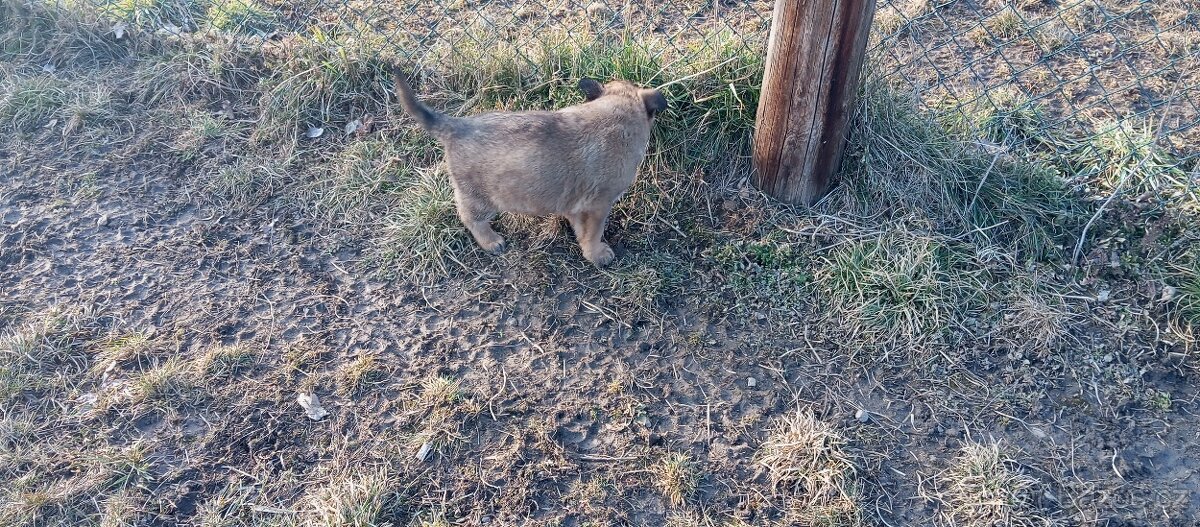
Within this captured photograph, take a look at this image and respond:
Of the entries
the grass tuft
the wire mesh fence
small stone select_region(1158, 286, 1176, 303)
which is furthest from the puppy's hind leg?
small stone select_region(1158, 286, 1176, 303)

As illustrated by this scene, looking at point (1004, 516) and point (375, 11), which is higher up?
point (375, 11)

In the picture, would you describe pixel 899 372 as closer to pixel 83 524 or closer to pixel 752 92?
pixel 752 92

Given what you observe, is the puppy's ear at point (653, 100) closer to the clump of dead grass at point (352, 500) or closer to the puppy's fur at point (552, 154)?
the puppy's fur at point (552, 154)

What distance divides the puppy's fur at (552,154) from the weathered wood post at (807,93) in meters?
0.59

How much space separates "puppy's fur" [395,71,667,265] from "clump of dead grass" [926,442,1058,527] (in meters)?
1.98

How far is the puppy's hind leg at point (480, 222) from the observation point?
3808mm

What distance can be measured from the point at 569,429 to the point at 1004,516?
1.80 metres

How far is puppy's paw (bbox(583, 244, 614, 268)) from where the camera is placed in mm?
3963

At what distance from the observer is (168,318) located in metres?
3.72

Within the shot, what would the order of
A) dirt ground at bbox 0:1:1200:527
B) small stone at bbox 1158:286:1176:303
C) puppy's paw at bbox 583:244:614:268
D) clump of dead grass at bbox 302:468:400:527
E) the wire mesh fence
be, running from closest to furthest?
clump of dead grass at bbox 302:468:400:527 < dirt ground at bbox 0:1:1200:527 < small stone at bbox 1158:286:1176:303 < puppy's paw at bbox 583:244:614:268 < the wire mesh fence

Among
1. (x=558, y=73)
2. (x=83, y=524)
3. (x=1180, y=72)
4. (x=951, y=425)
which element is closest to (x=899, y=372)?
(x=951, y=425)

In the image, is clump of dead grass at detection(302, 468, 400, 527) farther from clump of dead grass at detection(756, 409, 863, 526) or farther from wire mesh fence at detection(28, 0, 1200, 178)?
wire mesh fence at detection(28, 0, 1200, 178)

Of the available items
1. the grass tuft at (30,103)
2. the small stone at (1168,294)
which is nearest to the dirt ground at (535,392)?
the small stone at (1168,294)

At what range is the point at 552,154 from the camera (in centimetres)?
358
